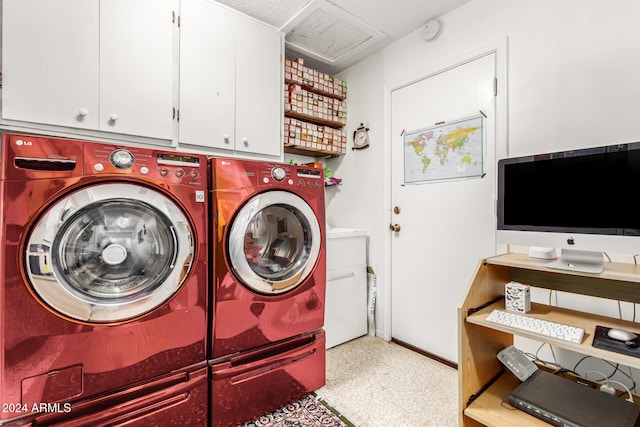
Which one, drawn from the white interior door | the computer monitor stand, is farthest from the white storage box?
the white interior door

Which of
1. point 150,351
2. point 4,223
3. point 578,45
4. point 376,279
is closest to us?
point 4,223

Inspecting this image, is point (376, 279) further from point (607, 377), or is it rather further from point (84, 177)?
point (84, 177)

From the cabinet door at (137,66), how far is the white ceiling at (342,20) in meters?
0.50

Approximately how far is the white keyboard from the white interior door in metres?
0.67

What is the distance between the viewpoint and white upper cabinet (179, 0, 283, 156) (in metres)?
1.80

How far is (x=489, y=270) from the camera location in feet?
4.63

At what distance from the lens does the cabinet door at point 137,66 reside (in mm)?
1548

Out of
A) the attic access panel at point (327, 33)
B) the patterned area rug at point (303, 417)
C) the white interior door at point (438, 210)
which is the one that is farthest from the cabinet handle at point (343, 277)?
the attic access panel at point (327, 33)

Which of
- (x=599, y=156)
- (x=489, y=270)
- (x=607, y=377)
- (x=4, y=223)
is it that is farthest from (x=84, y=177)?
(x=607, y=377)

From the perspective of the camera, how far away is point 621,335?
3.48 feet

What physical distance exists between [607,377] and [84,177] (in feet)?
8.19

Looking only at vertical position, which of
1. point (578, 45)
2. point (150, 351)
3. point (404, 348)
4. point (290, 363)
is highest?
point (578, 45)

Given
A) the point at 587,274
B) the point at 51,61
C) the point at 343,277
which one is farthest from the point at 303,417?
the point at 51,61

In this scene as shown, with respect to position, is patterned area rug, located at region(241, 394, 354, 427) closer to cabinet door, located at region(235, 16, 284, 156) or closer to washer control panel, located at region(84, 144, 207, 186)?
washer control panel, located at region(84, 144, 207, 186)
